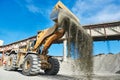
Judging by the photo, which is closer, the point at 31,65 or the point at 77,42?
the point at 77,42

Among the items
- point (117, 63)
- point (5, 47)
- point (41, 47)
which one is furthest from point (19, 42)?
point (41, 47)

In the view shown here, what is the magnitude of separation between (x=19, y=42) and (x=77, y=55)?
33.9 m

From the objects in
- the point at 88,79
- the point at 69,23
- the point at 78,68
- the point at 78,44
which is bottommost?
the point at 88,79

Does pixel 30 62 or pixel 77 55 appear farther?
pixel 30 62

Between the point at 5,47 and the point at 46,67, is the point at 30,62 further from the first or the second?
the point at 5,47

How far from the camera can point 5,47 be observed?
46469mm

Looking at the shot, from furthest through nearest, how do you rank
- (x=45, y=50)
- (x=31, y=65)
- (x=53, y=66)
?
(x=53, y=66), (x=45, y=50), (x=31, y=65)

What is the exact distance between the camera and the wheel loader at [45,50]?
9.16m

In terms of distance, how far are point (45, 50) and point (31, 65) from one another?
1585 mm

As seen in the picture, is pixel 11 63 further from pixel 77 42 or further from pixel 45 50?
pixel 77 42

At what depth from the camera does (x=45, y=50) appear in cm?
1183

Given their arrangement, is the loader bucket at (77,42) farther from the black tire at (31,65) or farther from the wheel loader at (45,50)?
the black tire at (31,65)

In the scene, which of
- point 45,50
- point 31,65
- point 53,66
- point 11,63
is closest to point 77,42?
point 31,65

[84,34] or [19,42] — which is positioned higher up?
[19,42]
